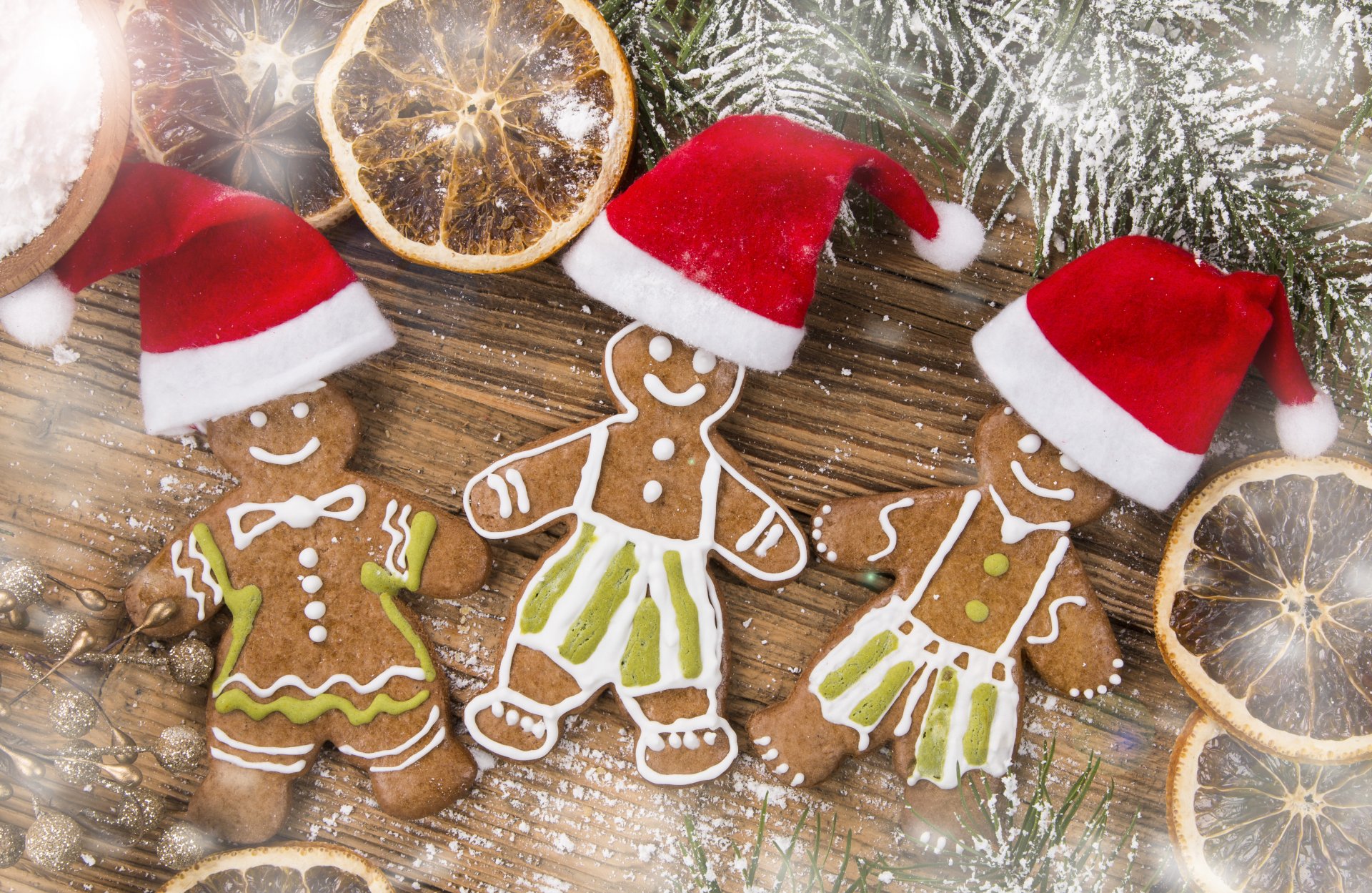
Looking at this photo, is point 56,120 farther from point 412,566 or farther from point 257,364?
point 412,566

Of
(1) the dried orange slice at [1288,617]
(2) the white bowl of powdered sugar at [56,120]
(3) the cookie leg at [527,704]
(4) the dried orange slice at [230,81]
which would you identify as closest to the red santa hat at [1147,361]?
(1) the dried orange slice at [1288,617]

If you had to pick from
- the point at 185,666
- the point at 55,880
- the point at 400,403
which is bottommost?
the point at 55,880

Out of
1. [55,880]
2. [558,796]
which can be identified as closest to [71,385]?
[55,880]

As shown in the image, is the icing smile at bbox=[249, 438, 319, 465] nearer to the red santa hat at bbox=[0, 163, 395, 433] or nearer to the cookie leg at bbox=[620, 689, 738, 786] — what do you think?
the red santa hat at bbox=[0, 163, 395, 433]

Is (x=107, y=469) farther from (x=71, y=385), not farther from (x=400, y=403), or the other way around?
(x=400, y=403)

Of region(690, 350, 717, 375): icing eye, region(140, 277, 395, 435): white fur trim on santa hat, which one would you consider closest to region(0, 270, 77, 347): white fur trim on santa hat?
region(140, 277, 395, 435): white fur trim on santa hat

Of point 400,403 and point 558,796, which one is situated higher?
point 400,403
